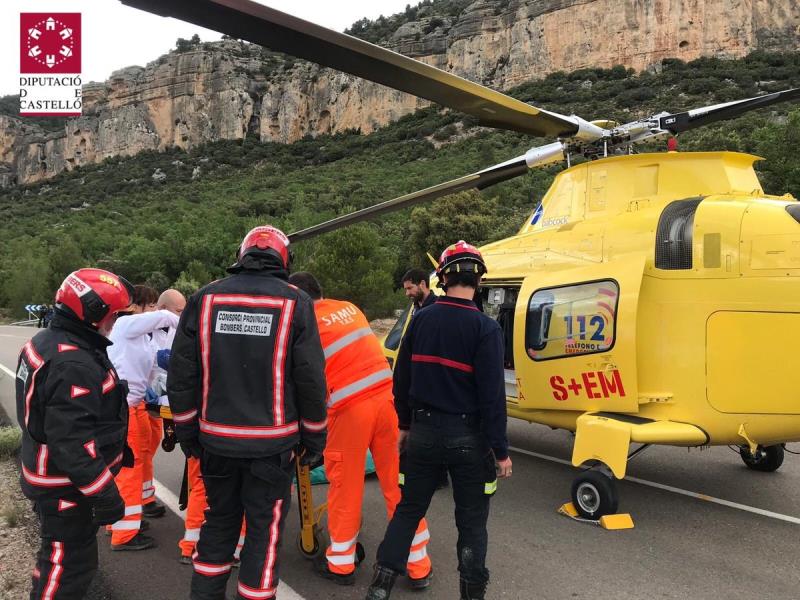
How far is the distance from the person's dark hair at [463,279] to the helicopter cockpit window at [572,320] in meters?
1.84

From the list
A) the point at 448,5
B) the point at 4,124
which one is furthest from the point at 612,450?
the point at 4,124

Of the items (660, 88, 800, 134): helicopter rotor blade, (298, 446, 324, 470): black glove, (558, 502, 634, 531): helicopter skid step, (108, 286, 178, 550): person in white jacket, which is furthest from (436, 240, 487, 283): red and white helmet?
(660, 88, 800, 134): helicopter rotor blade

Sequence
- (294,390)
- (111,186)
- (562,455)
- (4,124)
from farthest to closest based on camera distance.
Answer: (4,124) < (111,186) < (562,455) < (294,390)

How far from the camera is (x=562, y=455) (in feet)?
20.3

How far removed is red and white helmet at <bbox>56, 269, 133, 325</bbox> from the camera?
2.53 m

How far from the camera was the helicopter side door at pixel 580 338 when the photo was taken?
4.35m

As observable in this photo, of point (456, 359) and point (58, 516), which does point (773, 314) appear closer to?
point (456, 359)

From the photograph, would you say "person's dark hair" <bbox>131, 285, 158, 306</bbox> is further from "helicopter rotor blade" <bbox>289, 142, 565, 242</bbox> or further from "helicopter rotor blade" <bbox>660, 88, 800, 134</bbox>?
"helicopter rotor blade" <bbox>660, 88, 800, 134</bbox>

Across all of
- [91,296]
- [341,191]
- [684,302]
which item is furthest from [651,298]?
[341,191]

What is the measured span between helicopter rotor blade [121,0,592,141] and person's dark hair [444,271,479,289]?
1.16m

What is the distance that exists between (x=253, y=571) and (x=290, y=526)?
1833 millimetres

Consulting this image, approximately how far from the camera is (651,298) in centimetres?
442

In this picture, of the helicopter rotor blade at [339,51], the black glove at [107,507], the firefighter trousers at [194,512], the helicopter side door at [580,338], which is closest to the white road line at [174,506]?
the firefighter trousers at [194,512]

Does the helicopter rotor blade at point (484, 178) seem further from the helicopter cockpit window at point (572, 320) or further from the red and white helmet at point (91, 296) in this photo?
the red and white helmet at point (91, 296)
